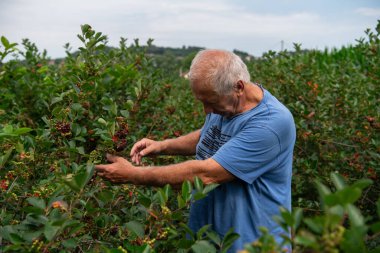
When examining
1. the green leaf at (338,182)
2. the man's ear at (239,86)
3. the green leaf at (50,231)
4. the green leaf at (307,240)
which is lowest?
the green leaf at (50,231)

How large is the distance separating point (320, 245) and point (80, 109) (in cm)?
160

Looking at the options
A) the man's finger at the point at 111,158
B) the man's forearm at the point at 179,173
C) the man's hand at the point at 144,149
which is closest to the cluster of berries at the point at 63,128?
the man's finger at the point at 111,158

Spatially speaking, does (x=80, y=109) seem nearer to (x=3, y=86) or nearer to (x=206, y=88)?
(x=206, y=88)

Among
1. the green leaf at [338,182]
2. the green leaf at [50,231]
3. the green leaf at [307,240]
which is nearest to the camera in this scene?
the green leaf at [307,240]

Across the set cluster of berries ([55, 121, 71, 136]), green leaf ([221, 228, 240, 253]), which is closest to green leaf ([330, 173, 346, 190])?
green leaf ([221, 228, 240, 253])

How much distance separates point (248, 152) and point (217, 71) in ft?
1.29

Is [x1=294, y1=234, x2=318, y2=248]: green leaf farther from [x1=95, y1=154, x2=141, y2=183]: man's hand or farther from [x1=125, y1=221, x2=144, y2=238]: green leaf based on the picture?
[x1=95, y1=154, x2=141, y2=183]: man's hand

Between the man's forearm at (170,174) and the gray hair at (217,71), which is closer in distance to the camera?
the man's forearm at (170,174)

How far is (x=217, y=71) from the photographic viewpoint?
2.24 meters

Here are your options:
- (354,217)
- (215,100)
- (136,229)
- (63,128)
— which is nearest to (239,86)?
(215,100)

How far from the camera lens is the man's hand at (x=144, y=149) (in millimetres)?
2592

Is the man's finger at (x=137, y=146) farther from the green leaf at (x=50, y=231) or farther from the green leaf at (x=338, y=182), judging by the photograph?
the green leaf at (x=338, y=182)

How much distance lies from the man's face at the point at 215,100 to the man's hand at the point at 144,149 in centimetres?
45

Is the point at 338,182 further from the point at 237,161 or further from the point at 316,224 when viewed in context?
the point at 237,161
